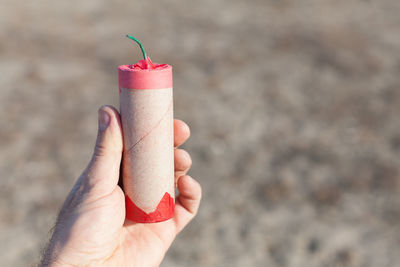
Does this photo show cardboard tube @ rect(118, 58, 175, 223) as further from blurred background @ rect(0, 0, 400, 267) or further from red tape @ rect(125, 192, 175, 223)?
blurred background @ rect(0, 0, 400, 267)

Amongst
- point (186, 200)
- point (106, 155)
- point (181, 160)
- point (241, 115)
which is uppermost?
point (106, 155)

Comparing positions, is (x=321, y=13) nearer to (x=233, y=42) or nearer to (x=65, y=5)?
(x=233, y=42)

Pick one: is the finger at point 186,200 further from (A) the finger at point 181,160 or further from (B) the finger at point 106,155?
(B) the finger at point 106,155

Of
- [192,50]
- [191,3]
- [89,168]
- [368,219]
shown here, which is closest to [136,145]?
[89,168]

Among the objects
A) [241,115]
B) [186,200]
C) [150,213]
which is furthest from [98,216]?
[241,115]

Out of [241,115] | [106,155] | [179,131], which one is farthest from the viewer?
[241,115]

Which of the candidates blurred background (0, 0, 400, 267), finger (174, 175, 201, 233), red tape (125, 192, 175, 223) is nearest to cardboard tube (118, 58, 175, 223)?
red tape (125, 192, 175, 223)

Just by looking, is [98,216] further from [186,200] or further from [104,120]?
[186,200]

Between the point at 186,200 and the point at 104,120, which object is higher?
the point at 104,120
